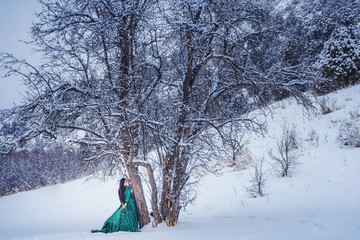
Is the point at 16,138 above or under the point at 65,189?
above

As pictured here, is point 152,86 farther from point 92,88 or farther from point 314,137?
point 314,137

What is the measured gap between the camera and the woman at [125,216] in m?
4.60

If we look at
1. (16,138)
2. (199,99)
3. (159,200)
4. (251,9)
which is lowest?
(159,200)

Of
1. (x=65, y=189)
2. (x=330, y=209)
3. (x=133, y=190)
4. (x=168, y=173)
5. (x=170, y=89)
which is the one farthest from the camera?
(x=65, y=189)

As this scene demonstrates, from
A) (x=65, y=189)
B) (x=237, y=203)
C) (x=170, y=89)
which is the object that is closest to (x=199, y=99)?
(x=170, y=89)

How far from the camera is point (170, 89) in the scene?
5.05 m

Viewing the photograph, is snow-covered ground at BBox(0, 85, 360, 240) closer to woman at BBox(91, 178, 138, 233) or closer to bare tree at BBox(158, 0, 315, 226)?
woman at BBox(91, 178, 138, 233)

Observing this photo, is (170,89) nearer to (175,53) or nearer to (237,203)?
(175,53)

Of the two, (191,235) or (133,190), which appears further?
(133,190)

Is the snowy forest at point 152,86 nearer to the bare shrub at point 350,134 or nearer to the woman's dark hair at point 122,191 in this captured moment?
the woman's dark hair at point 122,191

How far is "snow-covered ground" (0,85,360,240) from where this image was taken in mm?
3191

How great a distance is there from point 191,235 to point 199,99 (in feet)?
11.0

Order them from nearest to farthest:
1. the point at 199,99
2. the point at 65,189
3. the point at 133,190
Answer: the point at 133,190
the point at 199,99
the point at 65,189

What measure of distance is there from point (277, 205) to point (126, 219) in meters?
3.57
